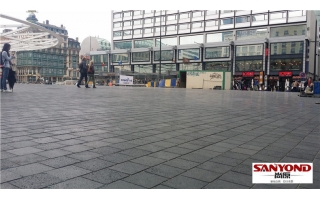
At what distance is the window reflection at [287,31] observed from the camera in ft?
163

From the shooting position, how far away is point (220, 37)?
5934 cm

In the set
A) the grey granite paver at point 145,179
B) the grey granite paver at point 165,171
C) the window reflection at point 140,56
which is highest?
the window reflection at point 140,56

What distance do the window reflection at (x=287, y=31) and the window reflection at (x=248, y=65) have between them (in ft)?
20.2

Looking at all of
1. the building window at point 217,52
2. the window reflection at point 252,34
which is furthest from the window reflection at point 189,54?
the window reflection at point 252,34

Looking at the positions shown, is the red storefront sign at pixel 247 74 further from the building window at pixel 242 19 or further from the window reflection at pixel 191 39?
the window reflection at pixel 191 39

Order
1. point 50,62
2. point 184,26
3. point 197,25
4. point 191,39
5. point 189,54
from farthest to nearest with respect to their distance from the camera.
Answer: point 50,62 < point 184,26 < point 191,39 < point 197,25 < point 189,54

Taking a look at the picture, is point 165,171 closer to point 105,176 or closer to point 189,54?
point 105,176

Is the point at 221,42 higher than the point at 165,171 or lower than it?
higher

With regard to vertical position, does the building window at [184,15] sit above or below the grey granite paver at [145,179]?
above

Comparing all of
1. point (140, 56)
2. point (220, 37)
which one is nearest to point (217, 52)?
point (220, 37)

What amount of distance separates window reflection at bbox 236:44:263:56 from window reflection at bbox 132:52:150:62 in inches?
861

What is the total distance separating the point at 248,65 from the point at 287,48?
7374 mm

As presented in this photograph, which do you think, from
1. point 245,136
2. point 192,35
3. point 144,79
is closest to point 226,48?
point 192,35
